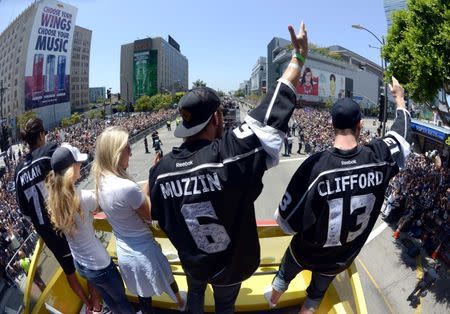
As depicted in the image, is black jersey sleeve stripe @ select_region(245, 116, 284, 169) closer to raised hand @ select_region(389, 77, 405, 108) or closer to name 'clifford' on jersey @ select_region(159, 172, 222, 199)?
name 'clifford' on jersey @ select_region(159, 172, 222, 199)

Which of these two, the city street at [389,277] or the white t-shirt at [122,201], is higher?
the white t-shirt at [122,201]

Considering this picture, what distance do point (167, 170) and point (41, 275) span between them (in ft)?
5.34

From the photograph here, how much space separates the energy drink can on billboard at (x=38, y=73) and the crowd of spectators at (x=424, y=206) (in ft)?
217

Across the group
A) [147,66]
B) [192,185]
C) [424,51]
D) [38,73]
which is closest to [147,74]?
[147,66]

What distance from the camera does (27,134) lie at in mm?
2984

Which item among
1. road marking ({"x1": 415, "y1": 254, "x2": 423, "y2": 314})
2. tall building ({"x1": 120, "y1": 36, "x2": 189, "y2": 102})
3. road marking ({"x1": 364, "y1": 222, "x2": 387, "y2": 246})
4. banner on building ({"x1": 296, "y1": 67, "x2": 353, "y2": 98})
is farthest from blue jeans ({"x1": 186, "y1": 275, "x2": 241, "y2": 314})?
tall building ({"x1": 120, "y1": 36, "x2": 189, "y2": 102})

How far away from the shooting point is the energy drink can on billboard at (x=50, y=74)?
224 ft

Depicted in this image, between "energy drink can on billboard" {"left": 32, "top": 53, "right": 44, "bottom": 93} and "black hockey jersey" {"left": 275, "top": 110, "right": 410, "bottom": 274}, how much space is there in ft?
238

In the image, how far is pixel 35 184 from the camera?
2.70m

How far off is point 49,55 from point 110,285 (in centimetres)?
7561

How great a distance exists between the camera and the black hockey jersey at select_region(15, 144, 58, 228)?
2.68m

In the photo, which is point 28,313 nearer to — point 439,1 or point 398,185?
point 439,1

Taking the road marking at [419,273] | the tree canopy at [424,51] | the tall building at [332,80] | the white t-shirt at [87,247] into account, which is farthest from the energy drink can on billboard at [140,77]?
the white t-shirt at [87,247]

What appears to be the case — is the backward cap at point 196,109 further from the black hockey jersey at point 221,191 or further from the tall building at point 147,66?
the tall building at point 147,66
